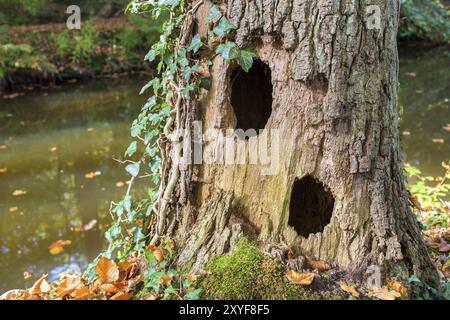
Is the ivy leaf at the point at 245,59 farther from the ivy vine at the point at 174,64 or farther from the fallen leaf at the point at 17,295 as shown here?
the fallen leaf at the point at 17,295

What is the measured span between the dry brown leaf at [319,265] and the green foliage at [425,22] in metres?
13.7

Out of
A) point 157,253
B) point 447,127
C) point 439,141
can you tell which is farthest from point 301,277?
point 447,127

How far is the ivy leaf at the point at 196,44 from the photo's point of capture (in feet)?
8.04

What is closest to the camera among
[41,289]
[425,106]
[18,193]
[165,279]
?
[165,279]

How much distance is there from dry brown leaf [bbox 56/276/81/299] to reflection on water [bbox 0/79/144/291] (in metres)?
1.93

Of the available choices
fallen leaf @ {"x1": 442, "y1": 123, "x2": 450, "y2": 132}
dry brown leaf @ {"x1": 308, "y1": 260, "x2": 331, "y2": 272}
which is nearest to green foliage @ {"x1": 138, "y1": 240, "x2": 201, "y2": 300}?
dry brown leaf @ {"x1": 308, "y1": 260, "x2": 331, "y2": 272}

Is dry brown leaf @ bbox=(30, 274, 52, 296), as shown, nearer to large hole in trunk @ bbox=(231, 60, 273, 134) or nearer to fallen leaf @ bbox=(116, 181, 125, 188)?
large hole in trunk @ bbox=(231, 60, 273, 134)

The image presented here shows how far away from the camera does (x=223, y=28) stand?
2.37 meters

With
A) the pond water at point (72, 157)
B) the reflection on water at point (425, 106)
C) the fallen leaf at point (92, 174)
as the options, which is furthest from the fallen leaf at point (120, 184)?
the reflection on water at point (425, 106)

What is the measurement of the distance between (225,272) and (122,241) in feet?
2.79

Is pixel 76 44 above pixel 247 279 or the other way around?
above

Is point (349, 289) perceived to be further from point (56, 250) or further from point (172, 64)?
point (56, 250)

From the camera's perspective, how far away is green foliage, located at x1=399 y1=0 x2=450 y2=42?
578 inches

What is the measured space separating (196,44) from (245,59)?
28 cm
